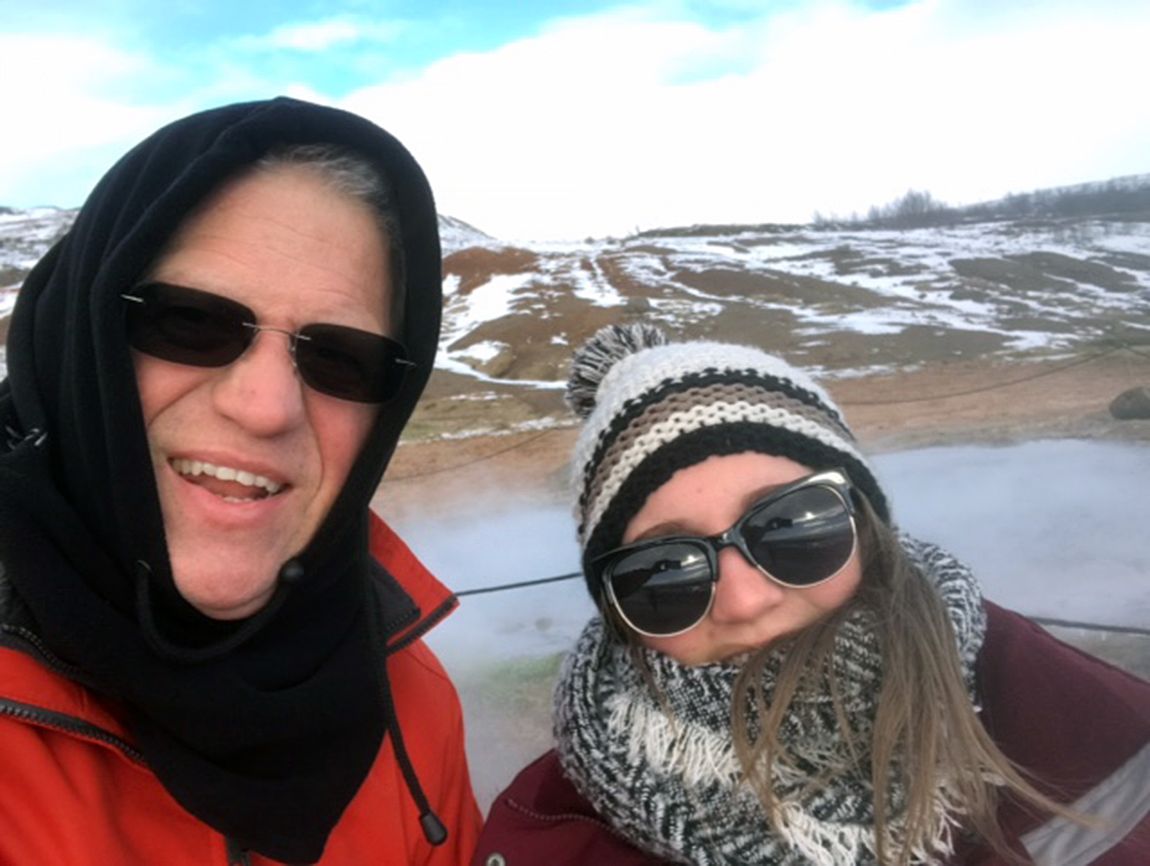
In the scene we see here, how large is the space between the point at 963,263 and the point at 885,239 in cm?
780

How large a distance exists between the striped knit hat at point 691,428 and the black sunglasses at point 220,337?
0.45 meters

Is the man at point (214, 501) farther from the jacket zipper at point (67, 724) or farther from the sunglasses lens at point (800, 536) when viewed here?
the sunglasses lens at point (800, 536)

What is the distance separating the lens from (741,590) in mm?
1364

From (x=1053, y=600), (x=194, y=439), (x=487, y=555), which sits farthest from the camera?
(x=487, y=555)

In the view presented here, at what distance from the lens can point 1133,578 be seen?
3848 mm

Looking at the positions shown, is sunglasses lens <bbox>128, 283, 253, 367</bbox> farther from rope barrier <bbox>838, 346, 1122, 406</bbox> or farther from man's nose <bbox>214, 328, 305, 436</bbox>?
rope barrier <bbox>838, 346, 1122, 406</bbox>

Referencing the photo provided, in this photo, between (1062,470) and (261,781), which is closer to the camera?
(261,781)

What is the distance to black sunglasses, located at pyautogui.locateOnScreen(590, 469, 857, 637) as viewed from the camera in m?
1.37

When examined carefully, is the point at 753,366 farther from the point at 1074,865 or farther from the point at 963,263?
the point at 963,263

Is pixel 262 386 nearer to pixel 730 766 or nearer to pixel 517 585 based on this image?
pixel 730 766

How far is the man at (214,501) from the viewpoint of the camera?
3.87 ft

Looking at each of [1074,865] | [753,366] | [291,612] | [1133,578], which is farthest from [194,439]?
[1133,578]

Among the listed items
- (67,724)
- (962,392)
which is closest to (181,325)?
(67,724)

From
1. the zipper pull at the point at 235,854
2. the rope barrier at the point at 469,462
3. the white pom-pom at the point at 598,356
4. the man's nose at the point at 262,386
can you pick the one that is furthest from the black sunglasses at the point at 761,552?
the rope barrier at the point at 469,462
